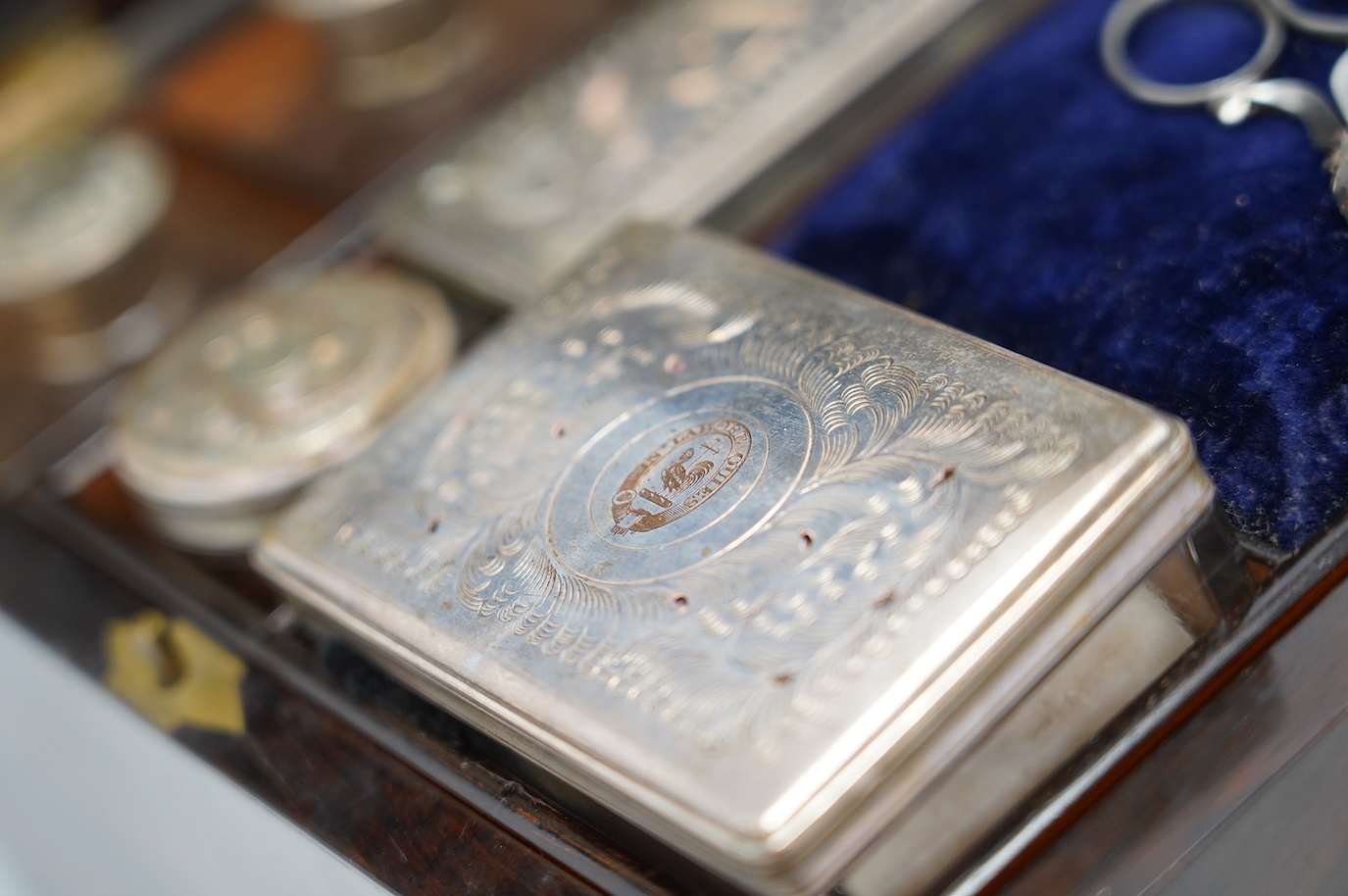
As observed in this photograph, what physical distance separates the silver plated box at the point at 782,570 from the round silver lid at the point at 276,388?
0.41 feet

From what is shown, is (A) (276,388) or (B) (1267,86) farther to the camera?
(A) (276,388)

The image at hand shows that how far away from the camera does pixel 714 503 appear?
0.46 meters

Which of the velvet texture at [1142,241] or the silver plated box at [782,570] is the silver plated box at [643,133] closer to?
the velvet texture at [1142,241]

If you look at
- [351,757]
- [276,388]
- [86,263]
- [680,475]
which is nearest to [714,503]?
[680,475]

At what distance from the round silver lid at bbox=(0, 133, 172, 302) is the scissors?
0.63m

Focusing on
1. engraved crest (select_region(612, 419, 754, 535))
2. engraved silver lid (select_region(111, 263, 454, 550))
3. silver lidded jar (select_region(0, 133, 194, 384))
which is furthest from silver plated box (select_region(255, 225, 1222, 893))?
silver lidded jar (select_region(0, 133, 194, 384))

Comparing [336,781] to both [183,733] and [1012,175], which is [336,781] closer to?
[183,733]

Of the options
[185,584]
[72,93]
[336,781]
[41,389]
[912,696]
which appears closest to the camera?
[912,696]

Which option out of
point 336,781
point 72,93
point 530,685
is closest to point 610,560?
point 530,685

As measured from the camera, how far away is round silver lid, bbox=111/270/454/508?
67cm

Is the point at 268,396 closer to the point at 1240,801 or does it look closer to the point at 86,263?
the point at 86,263

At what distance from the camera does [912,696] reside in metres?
0.38

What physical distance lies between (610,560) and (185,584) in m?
0.28

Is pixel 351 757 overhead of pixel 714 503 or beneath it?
beneath
